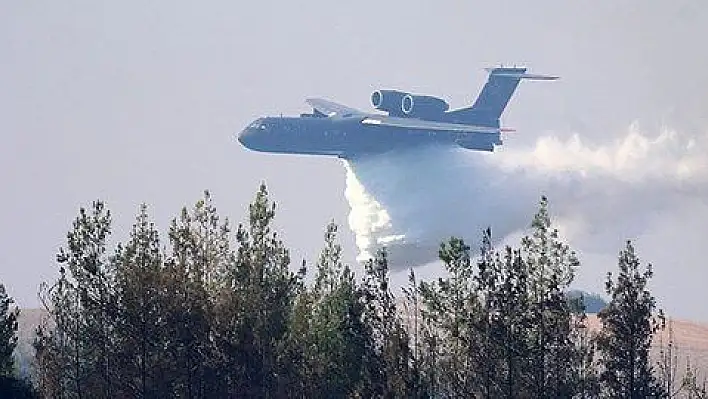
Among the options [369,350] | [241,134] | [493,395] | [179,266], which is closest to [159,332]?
[179,266]

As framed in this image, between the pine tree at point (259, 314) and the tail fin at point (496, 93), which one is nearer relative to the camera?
the pine tree at point (259, 314)

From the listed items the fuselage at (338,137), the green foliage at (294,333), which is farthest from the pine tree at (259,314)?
the fuselage at (338,137)

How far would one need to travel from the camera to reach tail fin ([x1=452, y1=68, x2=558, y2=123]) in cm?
17512

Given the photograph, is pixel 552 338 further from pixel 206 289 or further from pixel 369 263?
pixel 206 289

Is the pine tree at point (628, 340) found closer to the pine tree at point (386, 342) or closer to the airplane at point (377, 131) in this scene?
the pine tree at point (386, 342)

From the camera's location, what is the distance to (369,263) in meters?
73.9

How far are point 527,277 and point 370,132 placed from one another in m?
90.4

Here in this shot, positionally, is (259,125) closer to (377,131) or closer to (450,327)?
(377,131)

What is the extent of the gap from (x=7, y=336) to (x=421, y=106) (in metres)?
93.4

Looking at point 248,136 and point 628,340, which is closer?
point 628,340

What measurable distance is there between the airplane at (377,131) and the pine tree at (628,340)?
3359 inches

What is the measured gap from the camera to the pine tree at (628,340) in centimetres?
7438

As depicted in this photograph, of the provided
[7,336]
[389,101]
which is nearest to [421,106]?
[389,101]

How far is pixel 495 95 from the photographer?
7003 inches
